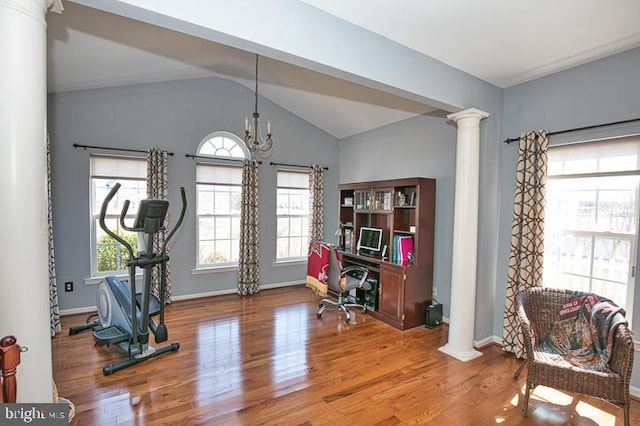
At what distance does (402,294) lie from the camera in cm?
384

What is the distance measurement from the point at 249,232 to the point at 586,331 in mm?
4221

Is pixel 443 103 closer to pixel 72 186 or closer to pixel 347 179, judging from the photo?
pixel 347 179

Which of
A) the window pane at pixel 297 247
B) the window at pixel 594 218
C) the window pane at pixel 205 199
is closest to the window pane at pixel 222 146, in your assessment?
the window pane at pixel 205 199

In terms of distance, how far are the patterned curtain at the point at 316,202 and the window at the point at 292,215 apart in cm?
16

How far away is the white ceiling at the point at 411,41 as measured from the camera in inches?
82.7

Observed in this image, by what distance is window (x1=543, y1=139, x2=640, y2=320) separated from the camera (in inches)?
102

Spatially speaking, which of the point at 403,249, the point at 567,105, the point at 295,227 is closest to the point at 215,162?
the point at 295,227

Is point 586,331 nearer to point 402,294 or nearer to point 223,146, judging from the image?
point 402,294

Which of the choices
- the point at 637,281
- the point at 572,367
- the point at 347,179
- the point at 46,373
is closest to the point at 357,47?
A: the point at 46,373

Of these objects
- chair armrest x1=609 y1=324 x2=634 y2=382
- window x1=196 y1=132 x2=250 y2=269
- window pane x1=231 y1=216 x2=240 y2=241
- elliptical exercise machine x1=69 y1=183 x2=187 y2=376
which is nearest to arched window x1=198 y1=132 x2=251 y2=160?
window x1=196 y1=132 x2=250 y2=269

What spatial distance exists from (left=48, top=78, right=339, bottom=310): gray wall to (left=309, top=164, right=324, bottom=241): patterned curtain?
0.80 ft

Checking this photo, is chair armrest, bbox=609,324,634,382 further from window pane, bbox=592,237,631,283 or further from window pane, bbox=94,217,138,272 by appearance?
window pane, bbox=94,217,138,272

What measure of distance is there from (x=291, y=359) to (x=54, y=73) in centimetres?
391

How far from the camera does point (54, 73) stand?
3.29 m
